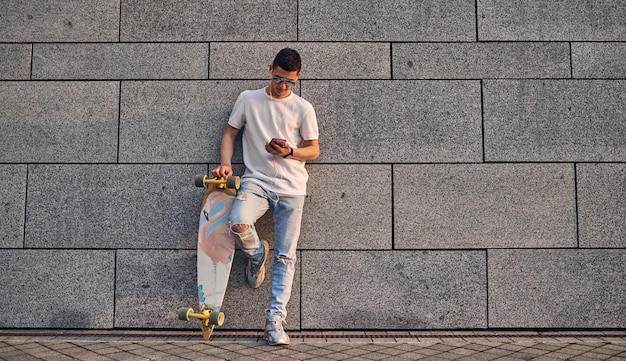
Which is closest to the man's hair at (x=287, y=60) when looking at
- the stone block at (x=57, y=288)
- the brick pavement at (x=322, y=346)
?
the brick pavement at (x=322, y=346)

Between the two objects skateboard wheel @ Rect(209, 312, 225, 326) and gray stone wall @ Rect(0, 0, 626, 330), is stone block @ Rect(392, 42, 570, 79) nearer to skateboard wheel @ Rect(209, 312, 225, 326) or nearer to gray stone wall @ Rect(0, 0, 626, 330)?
gray stone wall @ Rect(0, 0, 626, 330)

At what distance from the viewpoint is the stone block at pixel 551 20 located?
15.8 feet

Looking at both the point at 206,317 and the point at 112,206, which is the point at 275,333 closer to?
the point at 206,317

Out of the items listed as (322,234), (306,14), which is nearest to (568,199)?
(322,234)

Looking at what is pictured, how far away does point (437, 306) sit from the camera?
460 centimetres

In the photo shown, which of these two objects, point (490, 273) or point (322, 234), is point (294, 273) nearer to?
point (322, 234)

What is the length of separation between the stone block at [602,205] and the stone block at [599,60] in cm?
88

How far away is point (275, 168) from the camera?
4.26 m

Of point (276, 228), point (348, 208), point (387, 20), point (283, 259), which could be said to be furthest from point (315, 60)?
point (283, 259)

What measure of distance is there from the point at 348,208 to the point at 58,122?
9.42 ft

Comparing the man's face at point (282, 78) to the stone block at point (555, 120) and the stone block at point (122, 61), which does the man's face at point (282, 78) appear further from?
the stone block at point (555, 120)

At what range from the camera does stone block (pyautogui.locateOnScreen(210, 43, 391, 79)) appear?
4.79m

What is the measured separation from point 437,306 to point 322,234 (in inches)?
48.6

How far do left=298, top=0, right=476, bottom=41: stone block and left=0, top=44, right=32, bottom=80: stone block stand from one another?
2.65 m
